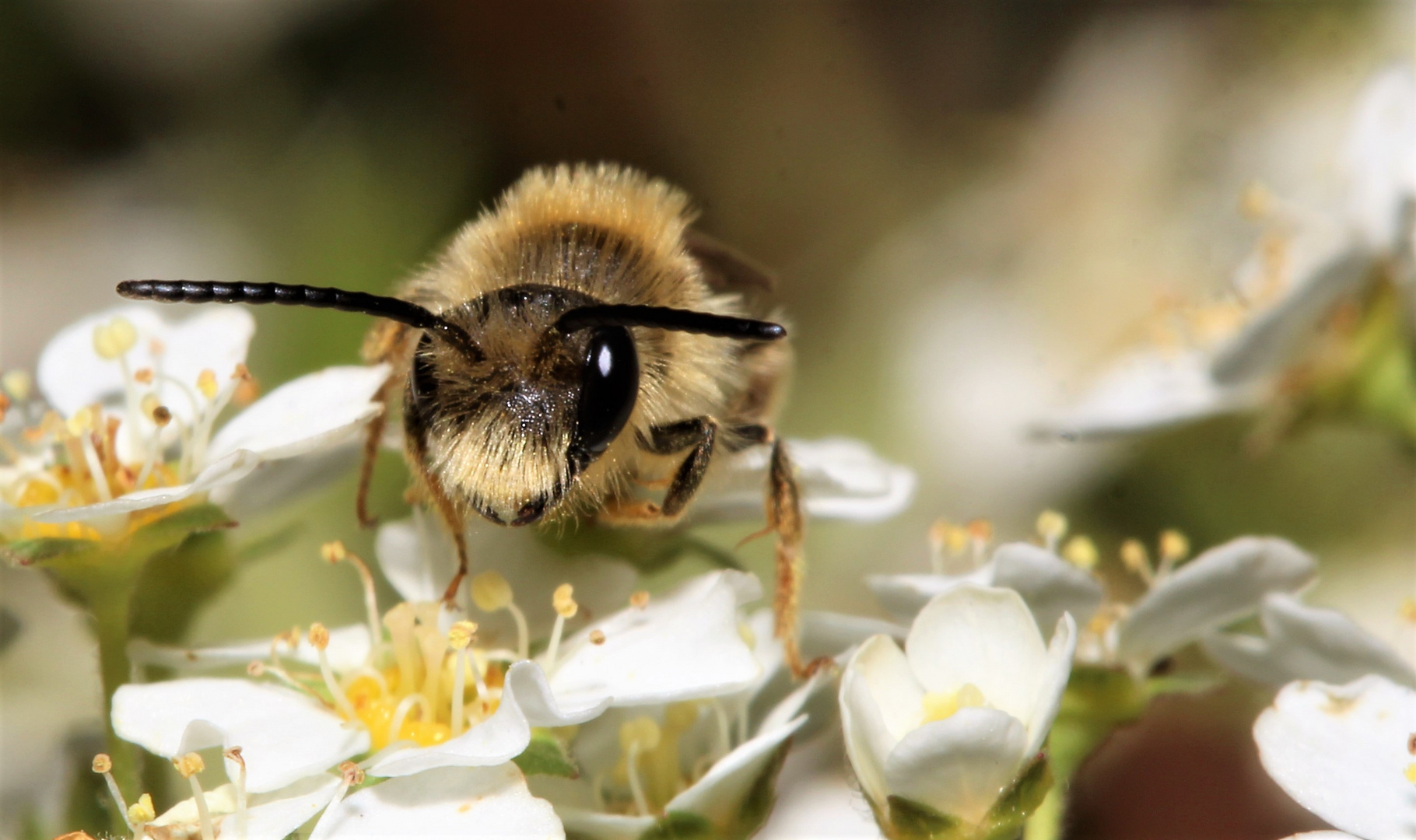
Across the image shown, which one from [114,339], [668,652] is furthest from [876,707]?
[114,339]

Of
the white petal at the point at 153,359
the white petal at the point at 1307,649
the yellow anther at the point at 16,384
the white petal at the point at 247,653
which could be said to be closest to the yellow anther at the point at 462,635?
the white petal at the point at 247,653

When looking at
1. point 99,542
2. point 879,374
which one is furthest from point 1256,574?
point 879,374

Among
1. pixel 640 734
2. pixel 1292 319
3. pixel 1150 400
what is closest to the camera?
pixel 640 734

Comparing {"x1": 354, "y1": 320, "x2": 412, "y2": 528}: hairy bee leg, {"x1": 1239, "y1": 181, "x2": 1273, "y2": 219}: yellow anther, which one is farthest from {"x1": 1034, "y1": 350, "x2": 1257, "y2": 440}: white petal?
{"x1": 354, "y1": 320, "x2": 412, "y2": 528}: hairy bee leg

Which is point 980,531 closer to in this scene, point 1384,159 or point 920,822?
point 920,822

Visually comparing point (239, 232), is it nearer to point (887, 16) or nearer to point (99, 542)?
point (887, 16)

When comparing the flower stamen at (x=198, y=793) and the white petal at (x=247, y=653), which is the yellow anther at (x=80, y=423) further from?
the flower stamen at (x=198, y=793)

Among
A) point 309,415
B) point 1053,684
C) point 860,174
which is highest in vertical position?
point 860,174
